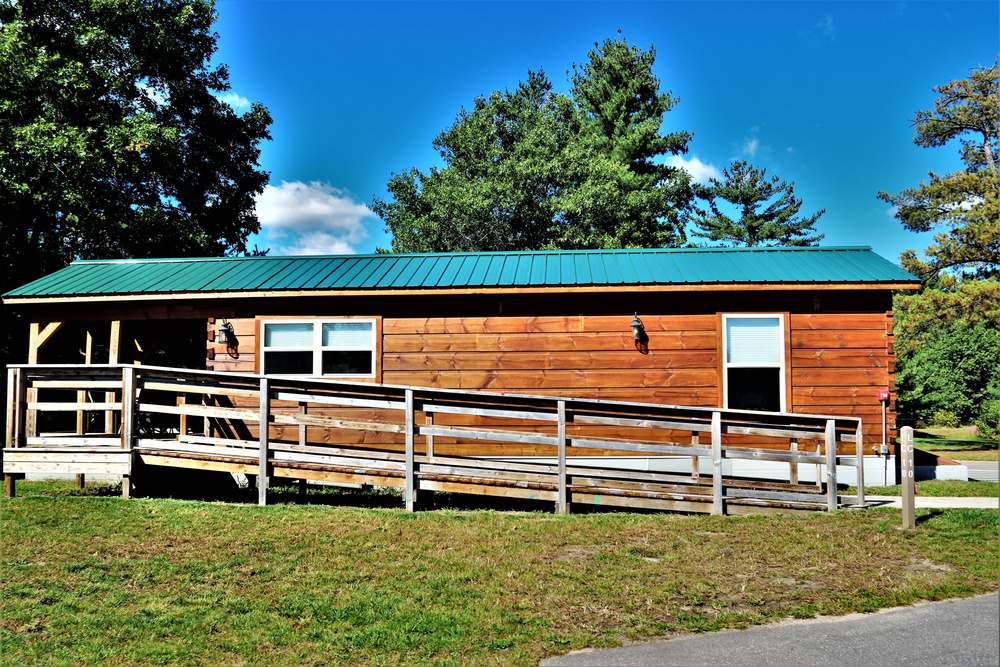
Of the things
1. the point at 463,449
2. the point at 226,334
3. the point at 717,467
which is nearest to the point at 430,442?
the point at 463,449

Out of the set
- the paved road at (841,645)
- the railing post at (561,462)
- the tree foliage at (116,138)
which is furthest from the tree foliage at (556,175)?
the paved road at (841,645)

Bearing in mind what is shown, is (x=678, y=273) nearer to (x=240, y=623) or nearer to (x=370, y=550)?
(x=370, y=550)

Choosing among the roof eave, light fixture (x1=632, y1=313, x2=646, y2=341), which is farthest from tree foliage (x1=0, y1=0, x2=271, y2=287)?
light fixture (x1=632, y1=313, x2=646, y2=341)

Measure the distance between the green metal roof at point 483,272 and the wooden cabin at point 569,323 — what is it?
38 mm

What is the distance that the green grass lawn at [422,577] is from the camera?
4879mm

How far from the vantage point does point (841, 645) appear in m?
4.71

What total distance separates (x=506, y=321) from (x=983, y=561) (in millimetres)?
7115

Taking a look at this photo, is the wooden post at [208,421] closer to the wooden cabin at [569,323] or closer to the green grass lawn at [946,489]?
the wooden cabin at [569,323]

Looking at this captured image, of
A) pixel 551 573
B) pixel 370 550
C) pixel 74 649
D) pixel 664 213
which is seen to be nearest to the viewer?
pixel 74 649

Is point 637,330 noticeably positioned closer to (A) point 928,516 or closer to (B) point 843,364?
(B) point 843,364

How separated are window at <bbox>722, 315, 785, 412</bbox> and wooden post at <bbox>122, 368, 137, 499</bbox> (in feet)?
29.2

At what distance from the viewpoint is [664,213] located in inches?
1443

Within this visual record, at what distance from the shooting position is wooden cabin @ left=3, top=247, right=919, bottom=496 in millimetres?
11000

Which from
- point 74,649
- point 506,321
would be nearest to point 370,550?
point 74,649
